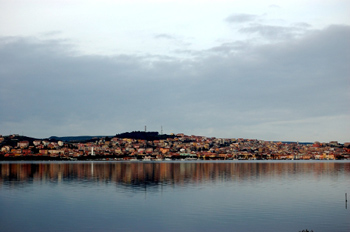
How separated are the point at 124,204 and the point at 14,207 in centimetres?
1109

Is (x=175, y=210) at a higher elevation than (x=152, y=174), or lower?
higher

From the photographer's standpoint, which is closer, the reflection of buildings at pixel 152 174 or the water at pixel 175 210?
the water at pixel 175 210

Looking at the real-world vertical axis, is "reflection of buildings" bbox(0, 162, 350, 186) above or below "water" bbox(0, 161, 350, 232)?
below

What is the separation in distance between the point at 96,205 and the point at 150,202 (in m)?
5.85

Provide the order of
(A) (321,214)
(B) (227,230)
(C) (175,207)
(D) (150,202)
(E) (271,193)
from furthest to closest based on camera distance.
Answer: (E) (271,193)
(D) (150,202)
(C) (175,207)
(A) (321,214)
(B) (227,230)

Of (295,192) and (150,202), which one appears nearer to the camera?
(150,202)

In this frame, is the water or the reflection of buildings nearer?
the water

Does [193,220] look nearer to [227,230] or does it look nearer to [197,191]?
[227,230]

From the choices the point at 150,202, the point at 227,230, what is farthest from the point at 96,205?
the point at 227,230

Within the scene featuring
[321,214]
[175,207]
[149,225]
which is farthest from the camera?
[175,207]

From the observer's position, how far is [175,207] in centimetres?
4191

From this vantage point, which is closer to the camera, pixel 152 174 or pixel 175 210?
pixel 175 210

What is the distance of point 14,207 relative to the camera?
42344 mm

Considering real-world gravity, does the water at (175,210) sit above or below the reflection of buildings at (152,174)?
above
